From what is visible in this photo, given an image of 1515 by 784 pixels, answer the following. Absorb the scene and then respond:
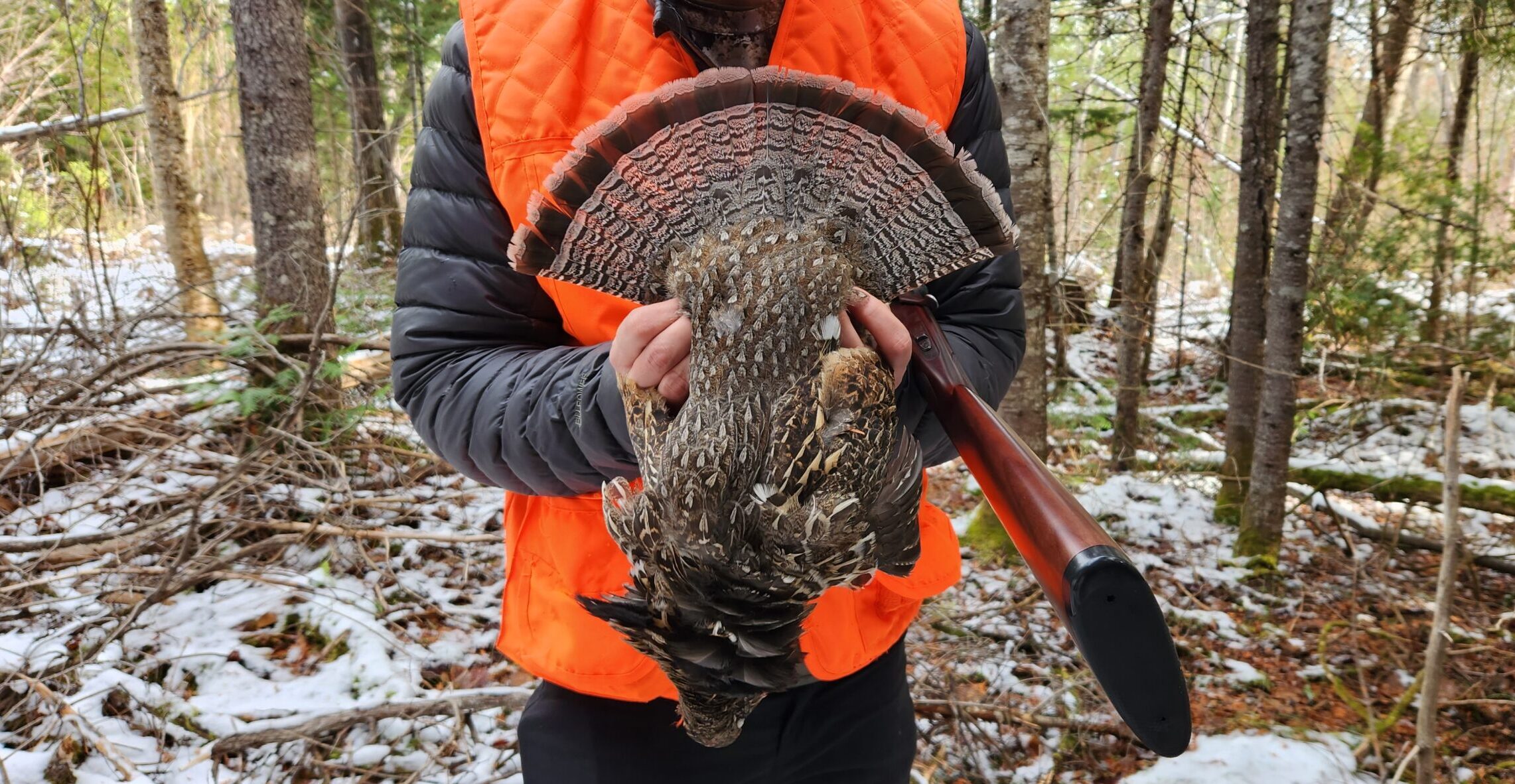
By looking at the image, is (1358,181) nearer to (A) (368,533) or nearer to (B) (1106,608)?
(B) (1106,608)

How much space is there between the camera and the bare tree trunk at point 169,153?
756cm

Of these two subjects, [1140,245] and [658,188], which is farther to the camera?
[1140,245]

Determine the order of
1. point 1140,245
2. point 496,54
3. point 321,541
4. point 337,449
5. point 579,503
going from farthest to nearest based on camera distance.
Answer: point 1140,245
point 337,449
point 321,541
point 579,503
point 496,54

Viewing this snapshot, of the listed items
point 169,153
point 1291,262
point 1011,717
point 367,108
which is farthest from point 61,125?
point 1291,262

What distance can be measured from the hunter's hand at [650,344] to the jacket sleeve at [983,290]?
65 cm

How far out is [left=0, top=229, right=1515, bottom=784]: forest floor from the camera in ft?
11.2

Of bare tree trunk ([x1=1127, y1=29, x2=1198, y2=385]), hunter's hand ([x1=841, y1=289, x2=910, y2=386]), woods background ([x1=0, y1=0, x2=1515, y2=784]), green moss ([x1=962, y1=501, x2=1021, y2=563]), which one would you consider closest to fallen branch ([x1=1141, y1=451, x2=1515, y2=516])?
woods background ([x1=0, y1=0, x2=1515, y2=784])

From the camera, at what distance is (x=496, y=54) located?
162 centimetres

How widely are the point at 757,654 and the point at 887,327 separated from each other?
702 mm

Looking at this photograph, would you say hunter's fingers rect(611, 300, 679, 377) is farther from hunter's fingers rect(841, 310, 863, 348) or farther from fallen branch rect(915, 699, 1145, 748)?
fallen branch rect(915, 699, 1145, 748)

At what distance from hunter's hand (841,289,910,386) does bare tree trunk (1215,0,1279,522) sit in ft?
14.6

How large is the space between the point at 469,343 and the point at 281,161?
545 cm

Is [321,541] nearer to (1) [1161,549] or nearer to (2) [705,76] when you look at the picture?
(2) [705,76]

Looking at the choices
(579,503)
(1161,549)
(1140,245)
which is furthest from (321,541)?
(1140,245)
